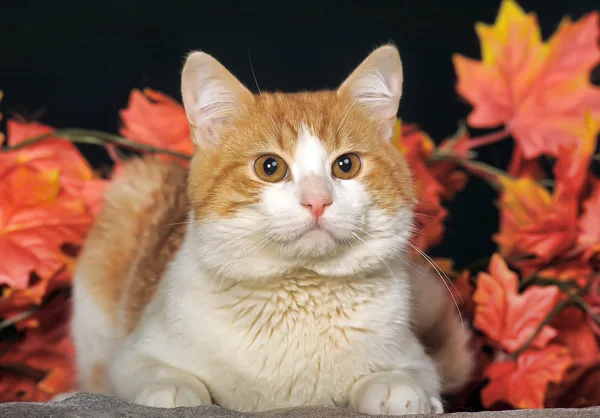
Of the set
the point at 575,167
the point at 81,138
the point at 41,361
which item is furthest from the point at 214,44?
the point at 575,167

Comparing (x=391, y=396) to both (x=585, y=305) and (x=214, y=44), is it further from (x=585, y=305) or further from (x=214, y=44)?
(x=214, y=44)

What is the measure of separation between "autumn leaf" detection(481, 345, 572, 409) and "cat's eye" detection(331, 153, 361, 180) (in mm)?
584

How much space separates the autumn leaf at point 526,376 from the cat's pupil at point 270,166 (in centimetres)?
69

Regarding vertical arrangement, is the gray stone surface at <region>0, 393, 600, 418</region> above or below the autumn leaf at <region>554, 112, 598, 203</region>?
below

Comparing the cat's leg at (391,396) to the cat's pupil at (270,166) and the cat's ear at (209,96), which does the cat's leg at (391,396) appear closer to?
the cat's pupil at (270,166)

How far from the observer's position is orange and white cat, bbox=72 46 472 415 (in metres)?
1.46

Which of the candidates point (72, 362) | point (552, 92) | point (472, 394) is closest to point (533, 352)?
point (472, 394)

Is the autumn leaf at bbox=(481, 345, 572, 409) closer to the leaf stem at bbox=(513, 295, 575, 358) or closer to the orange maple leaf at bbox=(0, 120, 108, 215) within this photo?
the leaf stem at bbox=(513, 295, 575, 358)

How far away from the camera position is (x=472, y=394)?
2.01 m

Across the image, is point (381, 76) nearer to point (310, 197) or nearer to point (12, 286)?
point (310, 197)

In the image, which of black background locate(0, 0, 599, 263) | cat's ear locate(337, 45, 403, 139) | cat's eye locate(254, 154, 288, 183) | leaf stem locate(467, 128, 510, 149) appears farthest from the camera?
black background locate(0, 0, 599, 263)

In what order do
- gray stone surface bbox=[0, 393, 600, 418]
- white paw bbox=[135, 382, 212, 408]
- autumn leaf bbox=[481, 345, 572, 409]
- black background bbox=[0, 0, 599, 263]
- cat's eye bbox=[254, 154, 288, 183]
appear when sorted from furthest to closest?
black background bbox=[0, 0, 599, 263]
autumn leaf bbox=[481, 345, 572, 409]
cat's eye bbox=[254, 154, 288, 183]
white paw bbox=[135, 382, 212, 408]
gray stone surface bbox=[0, 393, 600, 418]

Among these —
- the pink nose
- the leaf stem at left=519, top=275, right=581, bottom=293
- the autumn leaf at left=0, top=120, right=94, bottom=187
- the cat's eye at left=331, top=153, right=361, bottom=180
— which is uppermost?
the autumn leaf at left=0, top=120, right=94, bottom=187

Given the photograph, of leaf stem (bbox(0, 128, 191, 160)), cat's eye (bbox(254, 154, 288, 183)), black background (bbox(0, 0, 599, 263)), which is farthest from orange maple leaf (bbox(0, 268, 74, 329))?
cat's eye (bbox(254, 154, 288, 183))
